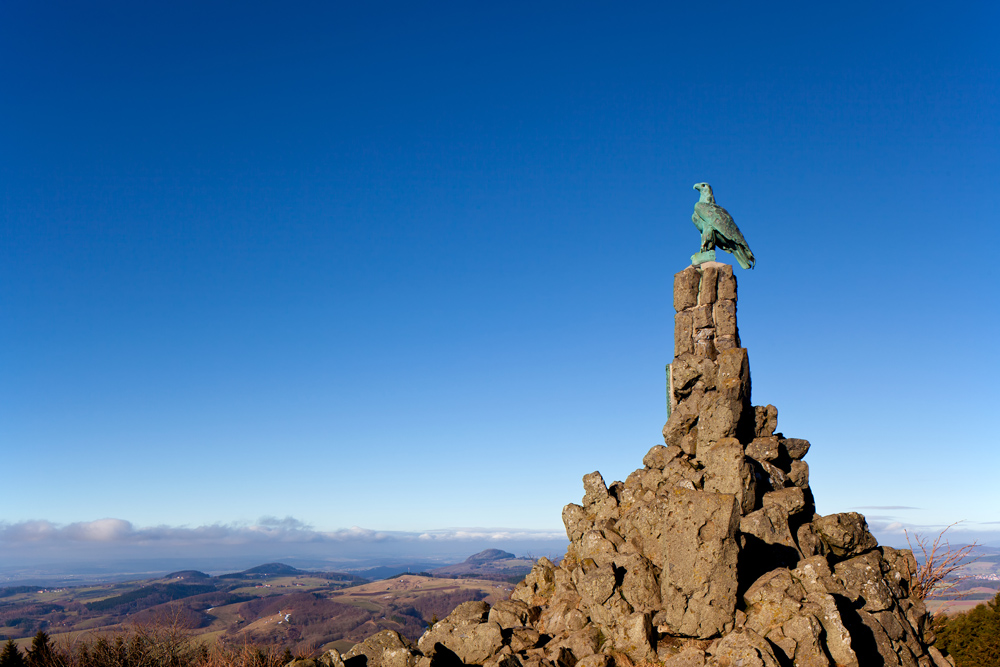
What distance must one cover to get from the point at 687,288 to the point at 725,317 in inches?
114

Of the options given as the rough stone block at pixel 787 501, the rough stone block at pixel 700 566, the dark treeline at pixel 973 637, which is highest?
the rough stone block at pixel 787 501

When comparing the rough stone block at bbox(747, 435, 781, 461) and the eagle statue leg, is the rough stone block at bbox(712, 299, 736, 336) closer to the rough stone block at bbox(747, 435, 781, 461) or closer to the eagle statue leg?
the eagle statue leg

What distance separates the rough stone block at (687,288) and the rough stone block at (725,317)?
60.1 inches

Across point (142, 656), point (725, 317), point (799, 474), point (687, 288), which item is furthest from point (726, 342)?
point (142, 656)

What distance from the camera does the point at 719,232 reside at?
1592 inches

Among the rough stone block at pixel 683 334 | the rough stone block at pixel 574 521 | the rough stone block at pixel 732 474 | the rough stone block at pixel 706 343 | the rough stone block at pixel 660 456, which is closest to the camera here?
the rough stone block at pixel 732 474

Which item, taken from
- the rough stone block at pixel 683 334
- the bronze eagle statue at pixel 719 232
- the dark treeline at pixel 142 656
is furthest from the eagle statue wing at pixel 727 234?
the dark treeline at pixel 142 656

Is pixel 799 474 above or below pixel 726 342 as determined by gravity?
below

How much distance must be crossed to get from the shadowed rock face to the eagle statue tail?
112 cm

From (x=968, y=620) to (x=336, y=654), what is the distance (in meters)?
36.9

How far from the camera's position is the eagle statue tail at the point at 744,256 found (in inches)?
1593

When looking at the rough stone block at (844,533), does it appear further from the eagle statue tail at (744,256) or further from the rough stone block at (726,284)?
the eagle statue tail at (744,256)

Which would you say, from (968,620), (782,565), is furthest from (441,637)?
(968,620)

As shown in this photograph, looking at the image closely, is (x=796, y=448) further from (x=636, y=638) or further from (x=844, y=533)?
(x=636, y=638)
